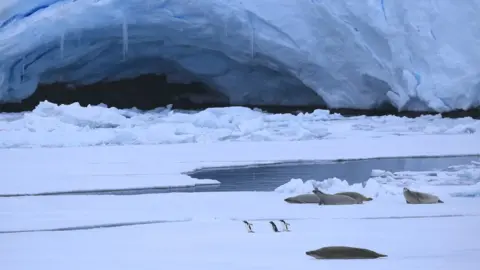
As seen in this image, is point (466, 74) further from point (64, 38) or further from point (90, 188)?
point (90, 188)

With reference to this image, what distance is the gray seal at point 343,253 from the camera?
7.08 ft

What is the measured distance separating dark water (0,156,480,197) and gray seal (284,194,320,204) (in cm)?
42

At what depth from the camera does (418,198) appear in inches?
125

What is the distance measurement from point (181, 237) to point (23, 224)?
0.66 meters

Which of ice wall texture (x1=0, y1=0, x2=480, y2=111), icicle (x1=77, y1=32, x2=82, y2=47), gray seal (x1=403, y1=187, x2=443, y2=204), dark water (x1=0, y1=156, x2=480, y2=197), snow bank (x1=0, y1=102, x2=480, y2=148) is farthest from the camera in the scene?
icicle (x1=77, y1=32, x2=82, y2=47)

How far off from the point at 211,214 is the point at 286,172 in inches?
60.5

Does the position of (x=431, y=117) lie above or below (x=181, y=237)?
above

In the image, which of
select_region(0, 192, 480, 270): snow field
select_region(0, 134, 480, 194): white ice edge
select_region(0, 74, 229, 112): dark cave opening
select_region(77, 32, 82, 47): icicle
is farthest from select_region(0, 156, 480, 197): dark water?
select_region(0, 74, 229, 112): dark cave opening

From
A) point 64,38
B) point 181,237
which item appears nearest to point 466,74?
point 64,38

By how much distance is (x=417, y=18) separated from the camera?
8.35 meters

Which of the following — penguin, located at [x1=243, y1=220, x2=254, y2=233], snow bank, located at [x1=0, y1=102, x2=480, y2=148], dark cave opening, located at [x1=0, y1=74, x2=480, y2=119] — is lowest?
penguin, located at [x1=243, y1=220, x2=254, y2=233]

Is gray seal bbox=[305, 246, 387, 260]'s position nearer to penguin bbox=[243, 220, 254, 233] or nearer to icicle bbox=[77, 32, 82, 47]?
penguin bbox=[243, 220, 254, 233]

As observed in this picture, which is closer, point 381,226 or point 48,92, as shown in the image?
point 381,226

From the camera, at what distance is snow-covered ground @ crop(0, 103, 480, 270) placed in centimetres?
215
